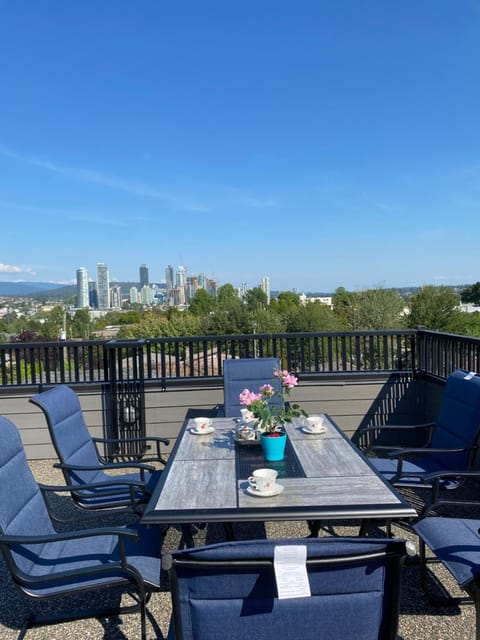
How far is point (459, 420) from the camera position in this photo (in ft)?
9.96

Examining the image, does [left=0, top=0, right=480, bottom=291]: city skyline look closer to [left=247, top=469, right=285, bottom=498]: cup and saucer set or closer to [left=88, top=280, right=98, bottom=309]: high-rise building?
[left=247, top=469, right=285, bottom=498]: cup and saucer set

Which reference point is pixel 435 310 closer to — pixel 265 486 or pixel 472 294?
pixel 472 294

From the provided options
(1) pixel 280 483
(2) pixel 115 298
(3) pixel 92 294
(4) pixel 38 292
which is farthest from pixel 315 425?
(4) pixel 38 292

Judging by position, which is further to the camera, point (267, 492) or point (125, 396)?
point (125, 396)

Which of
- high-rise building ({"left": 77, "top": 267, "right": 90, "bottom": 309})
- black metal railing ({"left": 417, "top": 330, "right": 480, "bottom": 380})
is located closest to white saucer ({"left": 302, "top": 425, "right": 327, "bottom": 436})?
black metal railing ({"left": 417, "top": 330, "right": 480, "bottom": 380})

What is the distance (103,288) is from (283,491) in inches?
2633

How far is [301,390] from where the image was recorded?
17.0 feet

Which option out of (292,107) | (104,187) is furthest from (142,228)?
(292,107)

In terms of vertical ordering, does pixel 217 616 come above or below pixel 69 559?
above

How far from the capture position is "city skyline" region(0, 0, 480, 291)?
8.53 metres

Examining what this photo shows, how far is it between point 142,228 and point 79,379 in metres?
29.8

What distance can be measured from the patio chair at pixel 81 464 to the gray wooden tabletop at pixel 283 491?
1.22 ft

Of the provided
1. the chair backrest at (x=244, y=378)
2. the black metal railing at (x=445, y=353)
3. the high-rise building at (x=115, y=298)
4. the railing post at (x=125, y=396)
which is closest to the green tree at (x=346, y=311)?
the black metal railing at (x=445, y=353)

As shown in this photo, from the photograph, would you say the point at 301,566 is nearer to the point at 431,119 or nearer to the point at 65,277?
the point at 431,119
